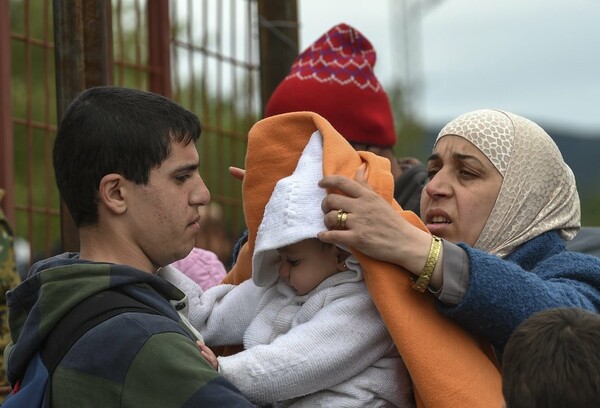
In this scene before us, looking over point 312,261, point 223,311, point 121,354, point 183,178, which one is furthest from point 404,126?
point 121,354

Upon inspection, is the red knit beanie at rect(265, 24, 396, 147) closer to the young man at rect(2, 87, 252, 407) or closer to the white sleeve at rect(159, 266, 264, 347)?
the white sleeve at rect(159, 266, 264, 347)

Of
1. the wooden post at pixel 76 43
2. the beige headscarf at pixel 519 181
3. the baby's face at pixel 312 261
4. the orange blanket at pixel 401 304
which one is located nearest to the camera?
the orange blanket at pixel 401 304

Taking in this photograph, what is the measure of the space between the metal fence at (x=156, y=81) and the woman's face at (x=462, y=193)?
2.42 meters

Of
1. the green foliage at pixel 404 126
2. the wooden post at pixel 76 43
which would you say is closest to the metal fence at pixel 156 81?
the wooden post at pixel 76 43

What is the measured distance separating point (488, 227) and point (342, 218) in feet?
1.97

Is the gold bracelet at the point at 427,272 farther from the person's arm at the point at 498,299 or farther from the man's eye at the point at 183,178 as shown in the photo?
the man's eye at the point at 183,178

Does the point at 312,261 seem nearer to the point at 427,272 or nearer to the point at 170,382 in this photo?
the point at 427,272

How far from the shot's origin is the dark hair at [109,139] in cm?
304

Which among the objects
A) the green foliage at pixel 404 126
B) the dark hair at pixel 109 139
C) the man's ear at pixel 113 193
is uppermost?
the dark hair at pixel 109 139

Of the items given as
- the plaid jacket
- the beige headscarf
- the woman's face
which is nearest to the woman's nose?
the woman's face

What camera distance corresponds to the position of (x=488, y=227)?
11.6 ft

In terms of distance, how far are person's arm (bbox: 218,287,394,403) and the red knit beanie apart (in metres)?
1.72

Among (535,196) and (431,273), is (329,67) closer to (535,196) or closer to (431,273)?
(535,196)

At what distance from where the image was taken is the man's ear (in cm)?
304
